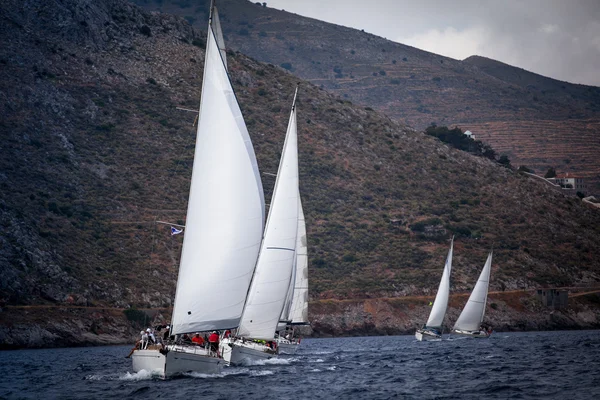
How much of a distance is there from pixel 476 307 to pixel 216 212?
53.4 m

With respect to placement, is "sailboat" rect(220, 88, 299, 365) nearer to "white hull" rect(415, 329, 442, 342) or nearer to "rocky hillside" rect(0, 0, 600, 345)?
"rocky hillside" rect(0, 0, 600, 345)

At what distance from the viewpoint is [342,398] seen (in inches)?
1268

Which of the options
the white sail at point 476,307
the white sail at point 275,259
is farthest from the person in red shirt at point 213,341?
the white sail at point 476,307

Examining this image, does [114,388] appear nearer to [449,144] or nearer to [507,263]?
[507,263]

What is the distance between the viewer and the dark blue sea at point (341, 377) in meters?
32.2

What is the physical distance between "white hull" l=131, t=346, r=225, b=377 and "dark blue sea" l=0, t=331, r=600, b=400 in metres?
0.44

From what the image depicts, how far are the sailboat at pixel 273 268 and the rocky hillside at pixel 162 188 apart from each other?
29.8m

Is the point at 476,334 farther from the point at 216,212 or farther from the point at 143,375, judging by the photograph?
the point at 216,212

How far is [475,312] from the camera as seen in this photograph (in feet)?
266

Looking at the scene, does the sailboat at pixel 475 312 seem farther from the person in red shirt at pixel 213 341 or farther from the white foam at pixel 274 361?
the person in red shirt at pixel 213 341

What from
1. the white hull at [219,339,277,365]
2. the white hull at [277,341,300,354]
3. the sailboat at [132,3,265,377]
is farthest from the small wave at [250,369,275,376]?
the white hull at [277,341,300,354]

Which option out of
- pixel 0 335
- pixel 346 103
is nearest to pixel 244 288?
pixel 0 335

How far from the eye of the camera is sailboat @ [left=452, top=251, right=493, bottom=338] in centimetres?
8075

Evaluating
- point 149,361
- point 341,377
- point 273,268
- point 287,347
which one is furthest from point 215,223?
point 287,347
